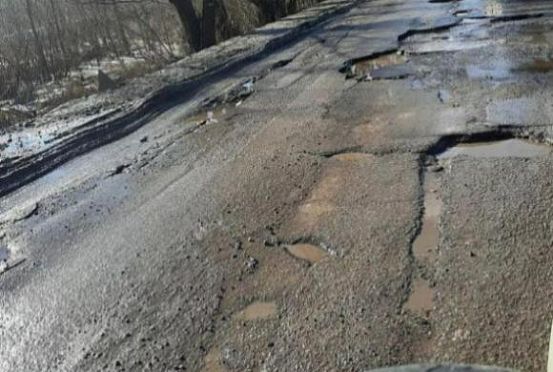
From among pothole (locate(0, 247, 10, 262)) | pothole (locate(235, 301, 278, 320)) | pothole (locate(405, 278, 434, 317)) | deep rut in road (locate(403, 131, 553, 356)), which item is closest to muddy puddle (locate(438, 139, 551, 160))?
deep rut in road (locate(403, 131, 553, 356))

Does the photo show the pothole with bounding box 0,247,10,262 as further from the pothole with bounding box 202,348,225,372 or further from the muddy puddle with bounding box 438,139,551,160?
the muddy puddle with bounding box 438,139,551,160

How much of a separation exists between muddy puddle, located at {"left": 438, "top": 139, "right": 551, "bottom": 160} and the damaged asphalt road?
2 centimetres

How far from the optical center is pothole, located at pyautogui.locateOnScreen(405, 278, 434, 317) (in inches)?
116

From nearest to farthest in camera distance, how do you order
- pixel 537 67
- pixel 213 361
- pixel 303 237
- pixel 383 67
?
1. pixel 213 361
2. pixel 303 237
3. pixel 537 67
4. pixel 383 67

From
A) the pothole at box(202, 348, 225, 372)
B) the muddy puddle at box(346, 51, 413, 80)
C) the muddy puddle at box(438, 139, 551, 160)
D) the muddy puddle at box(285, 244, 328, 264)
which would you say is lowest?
the pothole at box(202, 348, 225, 372)

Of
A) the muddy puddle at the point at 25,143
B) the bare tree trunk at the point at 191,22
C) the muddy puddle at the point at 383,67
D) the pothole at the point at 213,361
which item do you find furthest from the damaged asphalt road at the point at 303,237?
the bare tree trunk at the point at 191,22

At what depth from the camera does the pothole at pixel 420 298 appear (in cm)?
294

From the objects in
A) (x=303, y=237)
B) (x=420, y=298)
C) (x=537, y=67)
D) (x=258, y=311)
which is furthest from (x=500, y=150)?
(x=537, y=67)

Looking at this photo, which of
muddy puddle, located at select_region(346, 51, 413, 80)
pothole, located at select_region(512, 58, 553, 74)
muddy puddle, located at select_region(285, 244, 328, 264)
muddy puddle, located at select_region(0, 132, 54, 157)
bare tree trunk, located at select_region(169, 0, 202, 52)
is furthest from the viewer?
bare tree trunk, located at select_region(169, 0, 202, 52)

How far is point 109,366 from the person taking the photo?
2.87 m

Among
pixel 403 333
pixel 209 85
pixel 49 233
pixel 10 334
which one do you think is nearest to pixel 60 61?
pixel 209 85

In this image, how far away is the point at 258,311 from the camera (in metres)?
3.13

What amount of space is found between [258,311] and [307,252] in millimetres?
628

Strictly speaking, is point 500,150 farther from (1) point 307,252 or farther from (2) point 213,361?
(2) point 213,361
